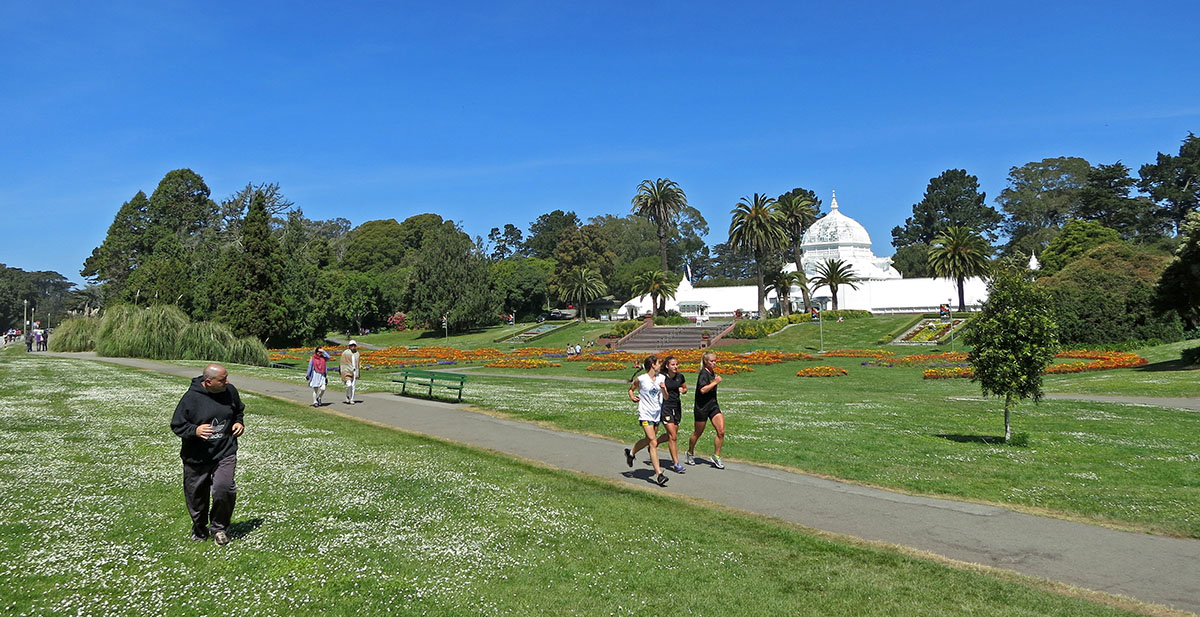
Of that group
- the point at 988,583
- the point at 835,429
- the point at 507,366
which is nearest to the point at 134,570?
the point at 988,583

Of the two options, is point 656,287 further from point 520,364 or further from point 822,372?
point 822,372

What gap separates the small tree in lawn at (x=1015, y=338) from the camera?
13.5 meters

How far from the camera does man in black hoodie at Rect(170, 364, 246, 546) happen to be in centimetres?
697

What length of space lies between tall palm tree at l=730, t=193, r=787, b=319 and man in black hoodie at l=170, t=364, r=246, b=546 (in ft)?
213

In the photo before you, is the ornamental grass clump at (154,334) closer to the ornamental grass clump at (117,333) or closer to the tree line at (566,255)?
the ornamental grass clump at (117,333)

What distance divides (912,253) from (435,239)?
7233 centimetres

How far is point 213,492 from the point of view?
7105 mm

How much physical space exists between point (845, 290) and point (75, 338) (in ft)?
223

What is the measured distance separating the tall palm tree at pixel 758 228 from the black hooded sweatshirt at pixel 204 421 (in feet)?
213

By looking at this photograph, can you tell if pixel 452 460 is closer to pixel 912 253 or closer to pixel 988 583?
pixel 988 583

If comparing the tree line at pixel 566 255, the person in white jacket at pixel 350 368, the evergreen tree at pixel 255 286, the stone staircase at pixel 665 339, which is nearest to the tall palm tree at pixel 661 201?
the tree line at pixel 566 255

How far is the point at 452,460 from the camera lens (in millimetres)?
11703

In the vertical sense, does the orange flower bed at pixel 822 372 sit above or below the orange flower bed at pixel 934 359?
below

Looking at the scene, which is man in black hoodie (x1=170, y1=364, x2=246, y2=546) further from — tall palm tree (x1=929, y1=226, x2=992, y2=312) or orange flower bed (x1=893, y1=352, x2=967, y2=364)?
tall palm tree (x1=929, y1=226, x2=992, y2=312)
